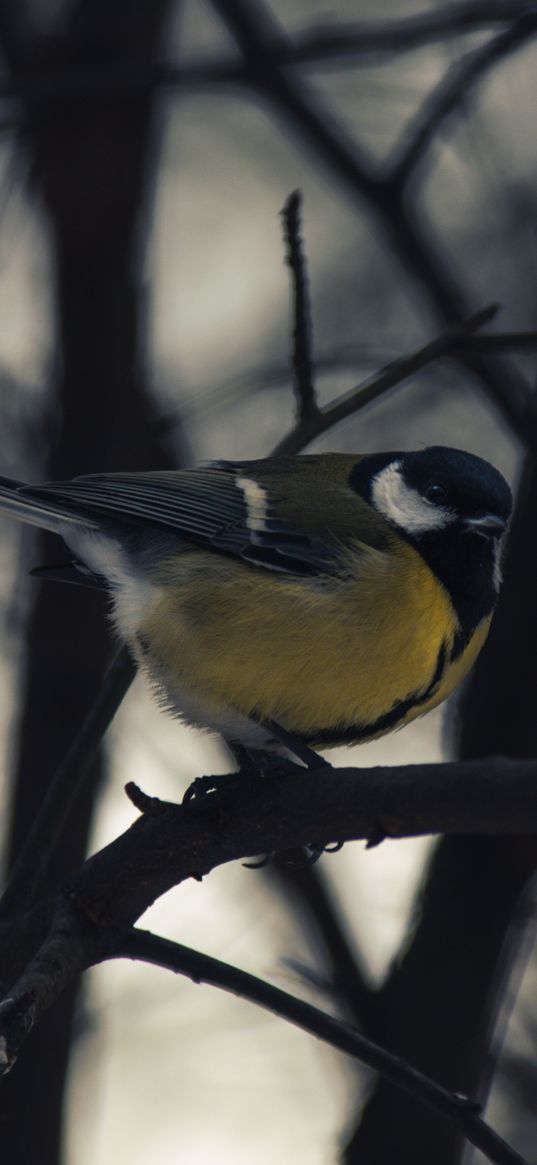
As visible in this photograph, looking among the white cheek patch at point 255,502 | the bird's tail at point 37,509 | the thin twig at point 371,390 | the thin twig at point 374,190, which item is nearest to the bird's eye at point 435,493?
the thin twig at point 371,390

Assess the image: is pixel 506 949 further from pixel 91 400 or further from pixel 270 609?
pixel 91 400

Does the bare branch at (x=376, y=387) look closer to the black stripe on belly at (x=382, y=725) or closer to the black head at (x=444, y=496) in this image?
the black head at (x=444, y=496)

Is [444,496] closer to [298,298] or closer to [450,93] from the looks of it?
[298,298]

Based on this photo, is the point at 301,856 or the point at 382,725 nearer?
the point at 382,725

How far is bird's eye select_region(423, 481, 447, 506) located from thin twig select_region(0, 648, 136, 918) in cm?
97

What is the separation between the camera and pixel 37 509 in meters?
3.41

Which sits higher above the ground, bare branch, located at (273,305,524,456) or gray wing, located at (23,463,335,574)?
bare branch, located at (273,305,524,456)

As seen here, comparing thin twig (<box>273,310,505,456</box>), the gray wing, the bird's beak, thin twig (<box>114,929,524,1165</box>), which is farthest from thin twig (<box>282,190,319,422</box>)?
thin twig (<box>114,929,524,1165</box>)

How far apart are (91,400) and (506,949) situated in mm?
2456

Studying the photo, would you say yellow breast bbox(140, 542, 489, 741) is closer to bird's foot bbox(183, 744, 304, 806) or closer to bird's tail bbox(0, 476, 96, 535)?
bird's foot bbox(183, 744, 304, 806)

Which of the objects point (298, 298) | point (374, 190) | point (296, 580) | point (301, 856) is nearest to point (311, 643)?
point (296, 580)

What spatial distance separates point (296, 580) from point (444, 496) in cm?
51

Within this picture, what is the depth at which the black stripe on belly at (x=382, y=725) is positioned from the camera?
10.5ft

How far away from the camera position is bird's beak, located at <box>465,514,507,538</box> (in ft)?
11.3
